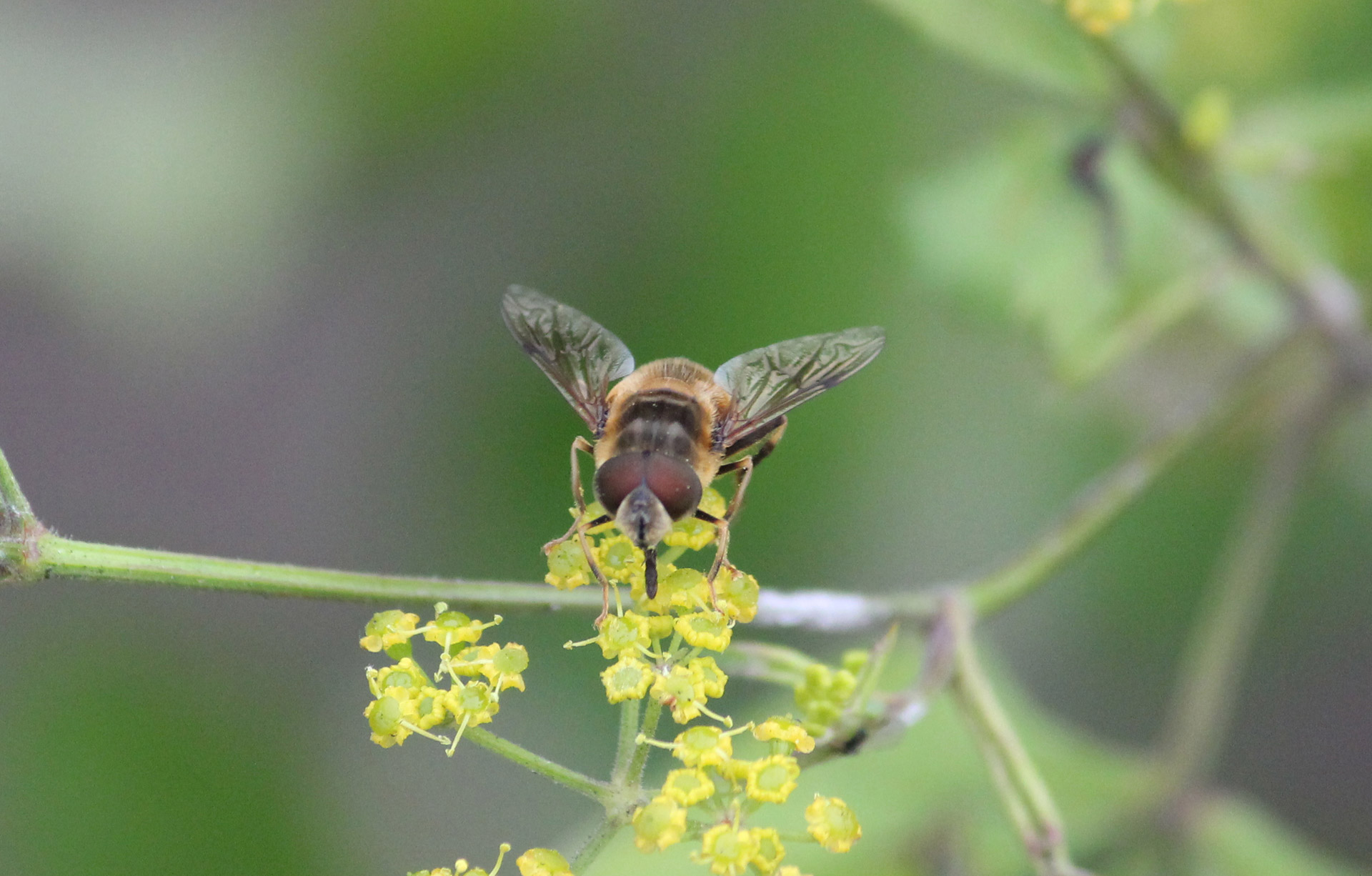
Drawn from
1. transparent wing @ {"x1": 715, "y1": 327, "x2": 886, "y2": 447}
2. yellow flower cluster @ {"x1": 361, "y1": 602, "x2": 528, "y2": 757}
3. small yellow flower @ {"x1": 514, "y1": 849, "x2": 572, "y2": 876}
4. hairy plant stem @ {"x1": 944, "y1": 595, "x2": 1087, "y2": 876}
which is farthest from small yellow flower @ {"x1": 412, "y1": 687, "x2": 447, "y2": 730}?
hairy plant stem @ {"x1": 944, "y1": 595, "x2": 1087, "y2": 876}

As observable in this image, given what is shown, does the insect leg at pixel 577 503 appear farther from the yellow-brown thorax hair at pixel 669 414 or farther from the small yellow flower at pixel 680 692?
the small yellow flower at pixel 680 692

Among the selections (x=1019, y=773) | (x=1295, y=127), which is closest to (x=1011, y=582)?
(x=1019, y=773)

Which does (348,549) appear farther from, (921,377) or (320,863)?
(921,377)

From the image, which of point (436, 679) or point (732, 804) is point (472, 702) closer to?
point (436, 679)

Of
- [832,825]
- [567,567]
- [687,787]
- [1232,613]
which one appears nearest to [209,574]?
[567,567]

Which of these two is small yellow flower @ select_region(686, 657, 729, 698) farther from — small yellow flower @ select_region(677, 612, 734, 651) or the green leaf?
the green leaf

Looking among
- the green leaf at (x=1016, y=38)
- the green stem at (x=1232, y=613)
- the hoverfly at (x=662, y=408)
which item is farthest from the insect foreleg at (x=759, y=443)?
the green stem at (x=1232, y=613)
